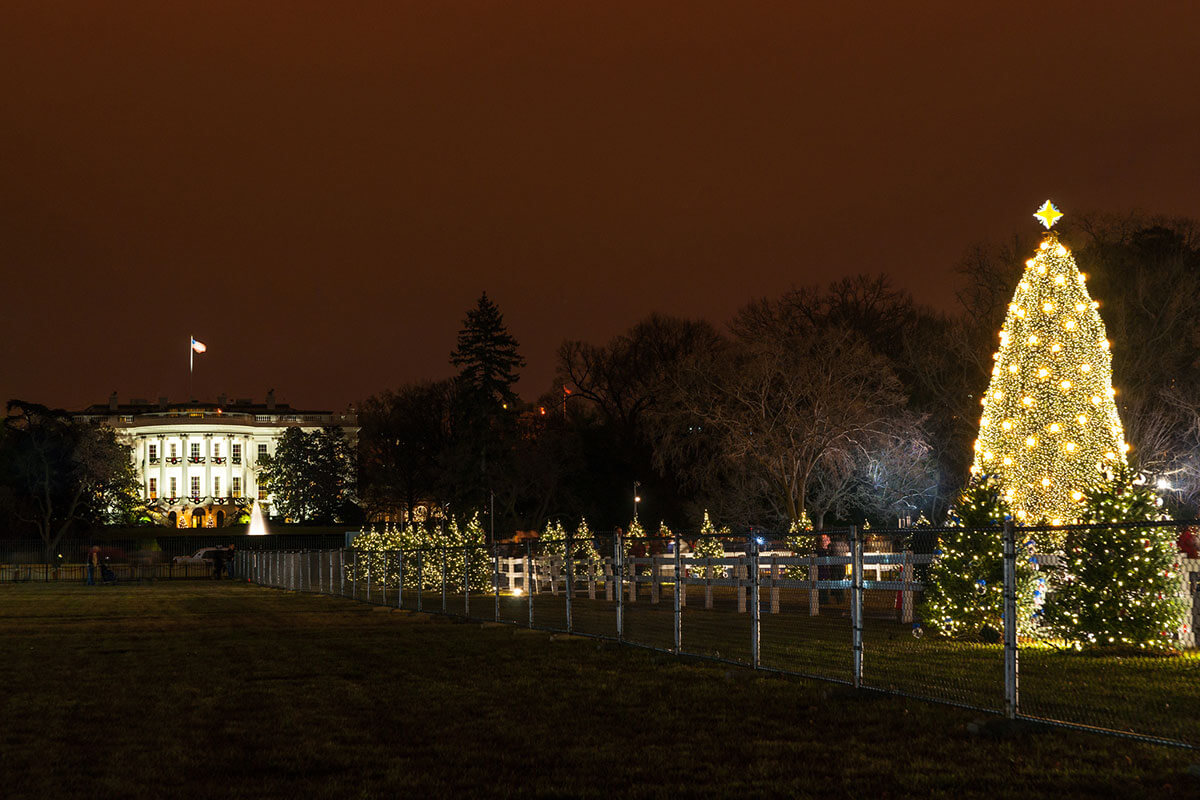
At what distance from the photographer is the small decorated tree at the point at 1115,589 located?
49.9ft

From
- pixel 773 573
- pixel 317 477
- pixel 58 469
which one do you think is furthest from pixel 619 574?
pixel 317 477

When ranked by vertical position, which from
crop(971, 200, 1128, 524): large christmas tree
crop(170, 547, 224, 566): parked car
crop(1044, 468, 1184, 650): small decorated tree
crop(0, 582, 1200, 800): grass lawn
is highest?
crop(971, 200, 1128, 524): large christmas tree

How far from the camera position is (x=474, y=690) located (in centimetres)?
1309

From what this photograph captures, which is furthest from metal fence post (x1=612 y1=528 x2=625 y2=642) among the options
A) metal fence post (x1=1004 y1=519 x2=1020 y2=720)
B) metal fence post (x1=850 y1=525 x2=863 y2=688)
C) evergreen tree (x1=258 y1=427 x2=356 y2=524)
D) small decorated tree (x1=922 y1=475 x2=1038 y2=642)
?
evergreen tree (x1=258 y1=427 x2=356 y2=524)

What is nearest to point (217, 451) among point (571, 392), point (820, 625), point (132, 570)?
point (571, 392)

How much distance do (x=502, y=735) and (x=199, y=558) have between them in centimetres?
6867

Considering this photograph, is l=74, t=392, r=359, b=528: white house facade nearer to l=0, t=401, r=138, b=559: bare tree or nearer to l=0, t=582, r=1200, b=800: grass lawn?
l=0, t=401, r=138, b=559: bare tree

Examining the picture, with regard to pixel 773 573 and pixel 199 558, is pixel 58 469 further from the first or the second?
pixel 773 573

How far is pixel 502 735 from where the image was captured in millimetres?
10141

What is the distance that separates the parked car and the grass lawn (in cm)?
5087

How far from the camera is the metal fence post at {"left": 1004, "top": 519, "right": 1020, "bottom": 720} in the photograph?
32.6ft

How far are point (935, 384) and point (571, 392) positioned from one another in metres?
38.5

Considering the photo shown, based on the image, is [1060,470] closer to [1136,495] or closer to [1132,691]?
[1136,495]

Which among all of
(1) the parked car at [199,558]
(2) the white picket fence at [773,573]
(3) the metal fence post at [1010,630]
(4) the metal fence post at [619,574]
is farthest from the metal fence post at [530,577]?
(1) the parked car at [199,558]
